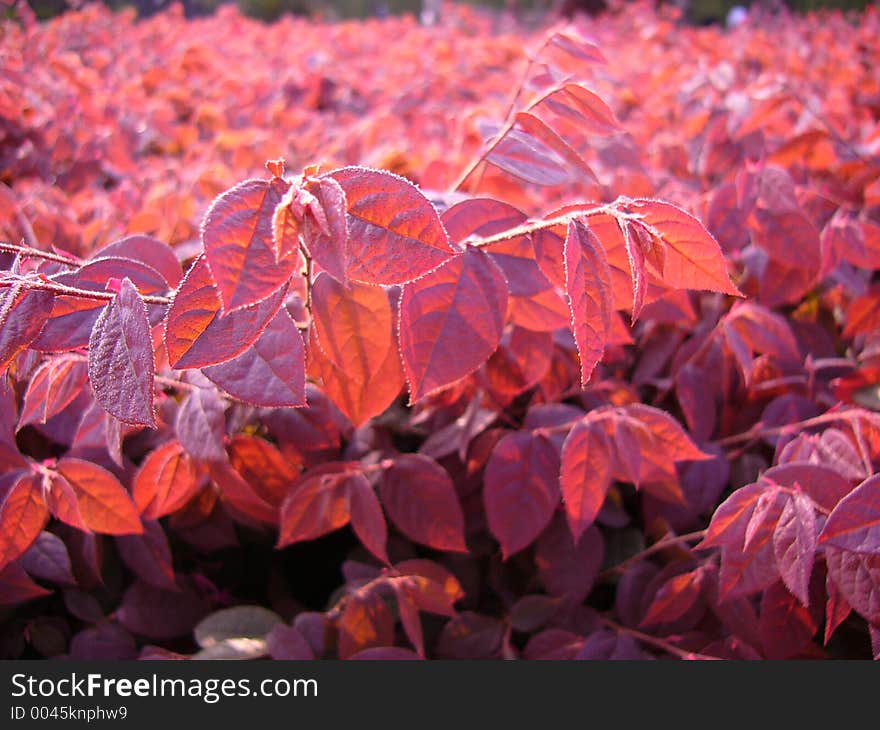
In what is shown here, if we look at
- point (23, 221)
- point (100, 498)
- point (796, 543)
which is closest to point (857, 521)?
point (796, 543)

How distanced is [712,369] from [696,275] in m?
0.57

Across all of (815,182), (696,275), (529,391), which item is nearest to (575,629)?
A: (529,391)

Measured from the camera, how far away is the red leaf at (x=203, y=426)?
97cm

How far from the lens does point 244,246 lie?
0.64m

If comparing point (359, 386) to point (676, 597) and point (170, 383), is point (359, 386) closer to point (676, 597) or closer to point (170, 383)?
point (170, 383)

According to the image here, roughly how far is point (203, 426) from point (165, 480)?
13cm

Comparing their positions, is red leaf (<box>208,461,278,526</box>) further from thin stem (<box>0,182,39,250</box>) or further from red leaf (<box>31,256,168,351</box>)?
thin stem (<box>0,182,39,250</box>)

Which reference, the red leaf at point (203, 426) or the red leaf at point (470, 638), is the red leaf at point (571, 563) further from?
the red leaf at point (203, 426)

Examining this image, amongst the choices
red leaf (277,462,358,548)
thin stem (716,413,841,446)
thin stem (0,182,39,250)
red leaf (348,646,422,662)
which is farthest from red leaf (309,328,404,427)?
thin stem (0,182,39,250)

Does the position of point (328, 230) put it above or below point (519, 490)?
above

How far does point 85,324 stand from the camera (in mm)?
778

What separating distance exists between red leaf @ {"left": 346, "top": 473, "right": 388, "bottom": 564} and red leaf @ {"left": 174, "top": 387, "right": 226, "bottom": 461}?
0.62ft

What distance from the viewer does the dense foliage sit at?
2.36 feet

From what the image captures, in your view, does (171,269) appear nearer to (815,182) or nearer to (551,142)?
(551,142)
